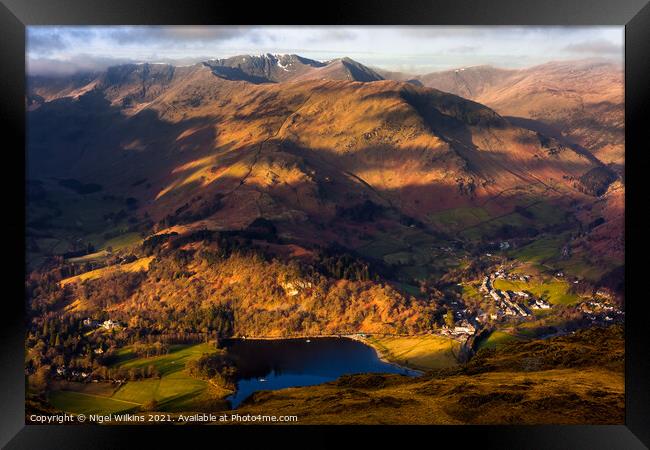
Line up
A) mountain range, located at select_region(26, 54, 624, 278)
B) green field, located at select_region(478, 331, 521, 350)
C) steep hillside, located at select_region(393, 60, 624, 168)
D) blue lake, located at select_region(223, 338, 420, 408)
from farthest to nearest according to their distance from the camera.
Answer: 1. steep hillside, located at select_region(393, 60, 624, 168)
2. mountain range, located at select_region(26, 54, 624, 278)
3. green field, located at select_region(478, 331, 521, 350)
4. blue lake, located at select_region(223, 338, 420, 408)

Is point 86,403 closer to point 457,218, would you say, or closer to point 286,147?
point 457,218

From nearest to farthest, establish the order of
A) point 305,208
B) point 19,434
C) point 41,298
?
1. point 19,434
2. point 41,298
3. point 305,208

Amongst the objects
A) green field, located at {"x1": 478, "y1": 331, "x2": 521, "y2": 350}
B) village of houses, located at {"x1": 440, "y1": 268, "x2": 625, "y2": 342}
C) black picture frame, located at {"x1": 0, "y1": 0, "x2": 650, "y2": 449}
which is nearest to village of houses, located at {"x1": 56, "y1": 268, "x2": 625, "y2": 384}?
village of houses, located at {"x1": 440, "y1": 268, "x2": 625, "y2": 342}

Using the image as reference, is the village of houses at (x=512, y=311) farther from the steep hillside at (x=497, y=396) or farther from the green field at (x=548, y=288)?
the steep hillside at (x=497, y=396)

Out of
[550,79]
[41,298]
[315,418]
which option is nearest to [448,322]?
[315,418]

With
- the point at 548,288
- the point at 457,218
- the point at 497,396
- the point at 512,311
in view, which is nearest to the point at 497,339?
the point at 512,311

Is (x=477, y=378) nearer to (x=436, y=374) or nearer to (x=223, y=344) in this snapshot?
(x=436, y=374)

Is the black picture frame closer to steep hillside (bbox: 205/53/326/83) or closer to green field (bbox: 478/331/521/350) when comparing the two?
green field (bbox: 478/331/521/350)
